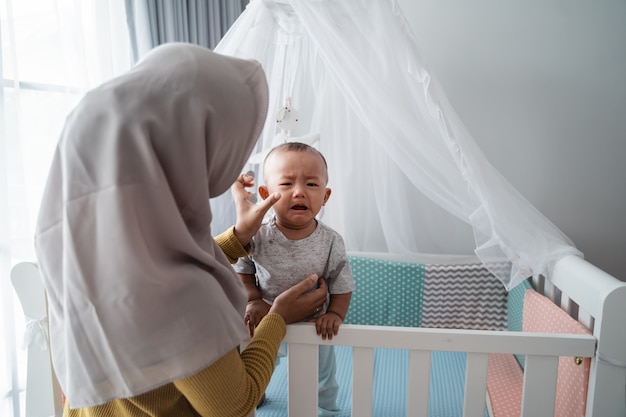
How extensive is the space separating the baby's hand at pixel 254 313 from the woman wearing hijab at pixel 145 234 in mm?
410

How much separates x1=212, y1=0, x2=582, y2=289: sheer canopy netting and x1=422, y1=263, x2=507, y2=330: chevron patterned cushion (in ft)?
0.68

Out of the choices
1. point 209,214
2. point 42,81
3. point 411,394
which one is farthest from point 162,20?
point 411,394

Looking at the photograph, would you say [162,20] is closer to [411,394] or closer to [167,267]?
[167,267]

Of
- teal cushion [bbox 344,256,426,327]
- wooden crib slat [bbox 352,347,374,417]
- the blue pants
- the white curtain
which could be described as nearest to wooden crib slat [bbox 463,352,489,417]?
wooden crib slat [bbox 352,347,374,417]

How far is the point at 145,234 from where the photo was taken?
1.72 feet

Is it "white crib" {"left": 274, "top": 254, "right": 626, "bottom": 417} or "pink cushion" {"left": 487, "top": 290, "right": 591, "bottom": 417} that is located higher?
"white crib" {"left": 274, "top": 254, "right": 626, "bottom": 417}

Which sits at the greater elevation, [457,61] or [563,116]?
[457,61]

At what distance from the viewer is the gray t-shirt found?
1.12 m

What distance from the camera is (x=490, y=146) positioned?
2.03 metres

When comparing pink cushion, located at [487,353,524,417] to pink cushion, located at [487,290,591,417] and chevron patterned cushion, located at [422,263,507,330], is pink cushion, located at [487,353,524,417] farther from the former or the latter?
chevron patterned cushion, located at [422,263,507,330]

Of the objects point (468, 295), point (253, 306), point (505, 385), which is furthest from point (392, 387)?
point (253, 306)

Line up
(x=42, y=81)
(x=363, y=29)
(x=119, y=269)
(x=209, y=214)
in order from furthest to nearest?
(x=42, y=81) < (x=363, y=29) < (x=209, y=214) < (x=119, y=269)

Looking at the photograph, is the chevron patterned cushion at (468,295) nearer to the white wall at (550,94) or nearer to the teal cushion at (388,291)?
the teal cushion at (388,291)

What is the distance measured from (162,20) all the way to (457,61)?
142cm
